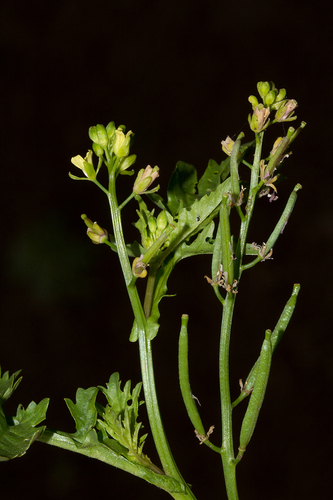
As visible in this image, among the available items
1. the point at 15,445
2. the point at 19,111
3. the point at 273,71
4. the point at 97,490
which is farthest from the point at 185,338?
the point at 273,71

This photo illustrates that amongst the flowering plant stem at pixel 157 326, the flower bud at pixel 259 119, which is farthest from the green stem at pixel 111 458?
the flower bud at pixel 259 119

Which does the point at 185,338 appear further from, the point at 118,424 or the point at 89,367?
the point at 89,367

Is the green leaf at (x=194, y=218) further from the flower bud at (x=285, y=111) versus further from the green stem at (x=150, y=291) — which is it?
the flower bud at (x=285, y=111)

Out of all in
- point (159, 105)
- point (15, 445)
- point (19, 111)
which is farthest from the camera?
point (159, 105)

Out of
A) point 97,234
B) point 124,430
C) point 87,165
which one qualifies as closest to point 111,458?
point 124,430

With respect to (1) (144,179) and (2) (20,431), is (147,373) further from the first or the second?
(1) (144,179)

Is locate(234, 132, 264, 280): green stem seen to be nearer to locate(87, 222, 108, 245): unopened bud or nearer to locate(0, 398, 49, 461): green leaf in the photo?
locate(87, 222, 108, 245): unopened bud

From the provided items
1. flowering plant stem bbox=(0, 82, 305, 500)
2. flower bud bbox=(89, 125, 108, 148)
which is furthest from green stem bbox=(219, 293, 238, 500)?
flower bud bbox=(89, 125, 108, 148)
